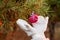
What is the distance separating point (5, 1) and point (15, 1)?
0.05 metres

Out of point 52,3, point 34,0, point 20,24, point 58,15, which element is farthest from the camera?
point 58,15

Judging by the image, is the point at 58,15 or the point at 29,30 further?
the point at 58,15

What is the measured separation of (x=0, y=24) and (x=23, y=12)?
11 centimetres

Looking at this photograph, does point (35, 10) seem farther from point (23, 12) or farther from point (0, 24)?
point (0, 24)

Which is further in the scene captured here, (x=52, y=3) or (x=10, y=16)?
(x=52, y=3)

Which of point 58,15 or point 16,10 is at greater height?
point 16,10

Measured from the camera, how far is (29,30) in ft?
2.38

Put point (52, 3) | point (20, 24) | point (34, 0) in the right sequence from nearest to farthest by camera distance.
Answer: point (20, 24) → point (34, 0) → point (52, 3)

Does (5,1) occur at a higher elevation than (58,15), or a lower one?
higher

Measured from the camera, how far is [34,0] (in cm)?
81

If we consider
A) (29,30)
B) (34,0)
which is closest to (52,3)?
(34,0)

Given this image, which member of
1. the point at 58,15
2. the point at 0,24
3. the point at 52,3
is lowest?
the point at 58,15

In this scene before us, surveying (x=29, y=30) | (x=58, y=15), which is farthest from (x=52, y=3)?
(x=29, y=30)

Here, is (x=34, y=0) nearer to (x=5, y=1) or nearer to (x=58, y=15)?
(x=5, y=1)
